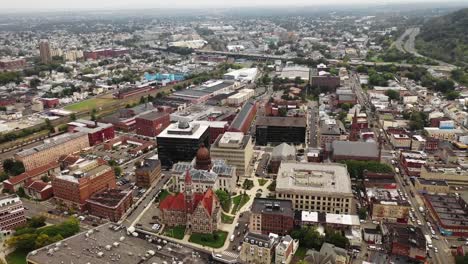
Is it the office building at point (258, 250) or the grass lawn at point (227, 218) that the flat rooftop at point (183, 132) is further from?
the office building at point (258, 250)

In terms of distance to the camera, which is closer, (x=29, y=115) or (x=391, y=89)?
(x=29, y=115)

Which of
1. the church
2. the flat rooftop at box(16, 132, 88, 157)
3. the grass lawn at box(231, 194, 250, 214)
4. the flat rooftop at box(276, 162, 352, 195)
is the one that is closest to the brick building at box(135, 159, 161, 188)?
the church

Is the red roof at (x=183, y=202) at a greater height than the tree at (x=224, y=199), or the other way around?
the red roof at (x=183, y=202)

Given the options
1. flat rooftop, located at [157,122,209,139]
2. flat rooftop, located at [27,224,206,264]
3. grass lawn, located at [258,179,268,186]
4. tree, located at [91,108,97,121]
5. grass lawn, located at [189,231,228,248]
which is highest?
flat rooftop, located at [157,122,209,139]

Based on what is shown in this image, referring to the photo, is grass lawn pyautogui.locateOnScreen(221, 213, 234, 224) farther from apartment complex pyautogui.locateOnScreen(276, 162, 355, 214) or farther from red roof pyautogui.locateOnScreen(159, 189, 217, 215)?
apartment complex pyautogui.locateOnScreen(276, 162, 355, 214)

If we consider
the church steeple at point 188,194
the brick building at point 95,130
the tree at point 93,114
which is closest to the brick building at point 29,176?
Result: the brick building at point 95,130

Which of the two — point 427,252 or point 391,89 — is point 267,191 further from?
point 391,89

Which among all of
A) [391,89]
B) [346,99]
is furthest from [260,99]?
[391,89]
